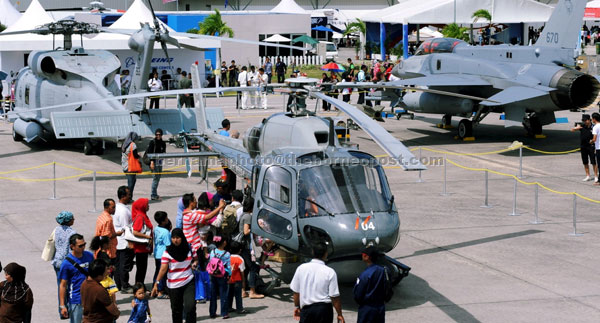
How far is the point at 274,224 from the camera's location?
1099 cm

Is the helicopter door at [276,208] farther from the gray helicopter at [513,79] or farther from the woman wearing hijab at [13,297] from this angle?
the gray helicopter at [513,79]

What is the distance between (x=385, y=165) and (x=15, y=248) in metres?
10.9

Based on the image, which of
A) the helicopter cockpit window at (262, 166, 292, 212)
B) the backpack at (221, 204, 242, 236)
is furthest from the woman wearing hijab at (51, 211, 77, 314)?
the helicopter cockpit window at (262, 166, 292, 212)

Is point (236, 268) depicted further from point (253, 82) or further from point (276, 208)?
point (253, 82)

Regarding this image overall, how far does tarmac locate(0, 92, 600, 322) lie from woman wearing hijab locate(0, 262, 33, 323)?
72.7 inches

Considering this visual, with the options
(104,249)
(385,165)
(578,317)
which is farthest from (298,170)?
(385,165)

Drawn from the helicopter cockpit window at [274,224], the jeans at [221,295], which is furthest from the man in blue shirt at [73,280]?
the helicopter cockpit window at [274,224]

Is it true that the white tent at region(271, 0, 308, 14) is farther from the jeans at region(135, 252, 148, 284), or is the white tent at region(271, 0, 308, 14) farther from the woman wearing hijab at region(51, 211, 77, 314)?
the woman wearing hijab at region(51, 211, 77, 314)

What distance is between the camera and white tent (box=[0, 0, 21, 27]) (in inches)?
2170

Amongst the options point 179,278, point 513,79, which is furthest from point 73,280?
point 513,79

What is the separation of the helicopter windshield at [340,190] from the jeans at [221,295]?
57.5 inches

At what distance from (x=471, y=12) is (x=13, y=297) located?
1584 inches

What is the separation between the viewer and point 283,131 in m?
12.4

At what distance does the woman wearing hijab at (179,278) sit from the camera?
Answer: 9.34 metres
